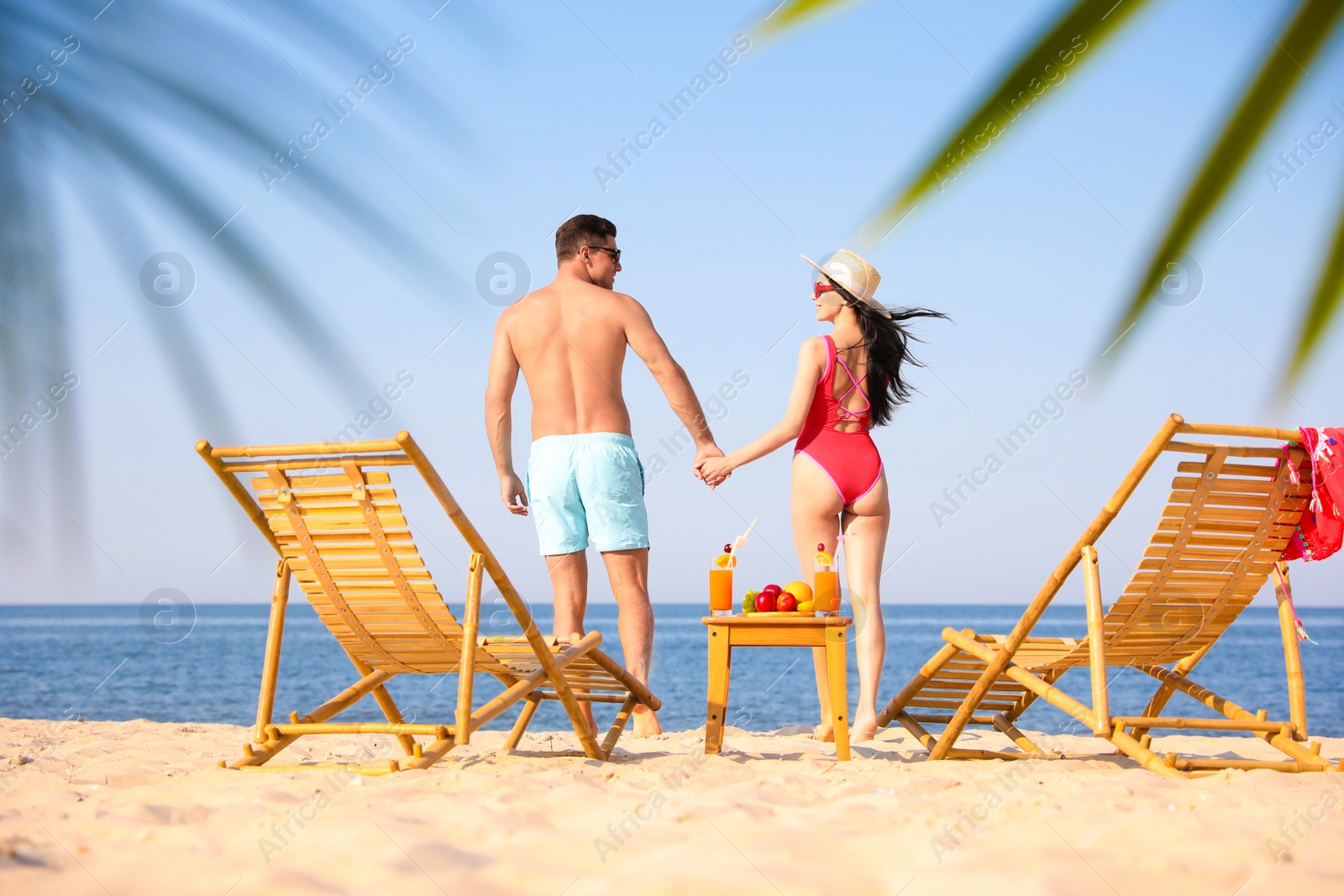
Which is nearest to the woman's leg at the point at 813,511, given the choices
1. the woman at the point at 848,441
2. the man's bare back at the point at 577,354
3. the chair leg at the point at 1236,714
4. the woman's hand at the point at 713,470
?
the woman at the point at 848,441

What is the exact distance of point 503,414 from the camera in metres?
4.96

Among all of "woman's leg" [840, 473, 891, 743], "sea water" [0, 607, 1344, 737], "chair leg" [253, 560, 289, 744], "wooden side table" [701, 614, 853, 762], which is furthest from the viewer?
"sea water" [0, 607, 1344, 737]

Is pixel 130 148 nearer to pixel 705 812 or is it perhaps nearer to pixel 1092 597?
pixel 705 812

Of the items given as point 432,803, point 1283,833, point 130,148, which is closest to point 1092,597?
point 1283,833

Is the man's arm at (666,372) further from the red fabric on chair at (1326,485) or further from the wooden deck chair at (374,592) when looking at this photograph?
the red fabric on chair at (1326,485)

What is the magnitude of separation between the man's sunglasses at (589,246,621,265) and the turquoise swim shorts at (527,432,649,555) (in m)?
0.80

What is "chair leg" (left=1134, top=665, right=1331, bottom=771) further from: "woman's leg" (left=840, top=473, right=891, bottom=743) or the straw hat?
the straw hat

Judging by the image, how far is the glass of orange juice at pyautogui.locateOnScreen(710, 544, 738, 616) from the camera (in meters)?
4.05

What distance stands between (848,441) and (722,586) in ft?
3.19

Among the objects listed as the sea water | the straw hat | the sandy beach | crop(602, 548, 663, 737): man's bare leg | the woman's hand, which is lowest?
the sea water

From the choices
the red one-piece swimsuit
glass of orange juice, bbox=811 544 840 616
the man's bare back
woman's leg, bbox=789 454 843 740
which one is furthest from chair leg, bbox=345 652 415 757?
the red one-piece swimsuit

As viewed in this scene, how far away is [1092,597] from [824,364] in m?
1.65

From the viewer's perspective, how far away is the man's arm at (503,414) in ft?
16.0

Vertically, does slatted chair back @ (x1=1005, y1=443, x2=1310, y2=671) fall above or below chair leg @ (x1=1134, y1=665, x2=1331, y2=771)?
above
